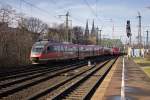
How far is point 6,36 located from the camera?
49188 mm

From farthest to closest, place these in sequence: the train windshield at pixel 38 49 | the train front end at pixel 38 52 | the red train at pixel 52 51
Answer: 1. the red train at pixel 52 51
2. the train windshield at pixel 38 49
3. the train front end at pixel 38 52

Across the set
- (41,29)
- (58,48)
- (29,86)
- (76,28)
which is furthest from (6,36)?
(76,28)

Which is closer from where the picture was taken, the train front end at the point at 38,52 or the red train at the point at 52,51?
the train front end at the point at 38,52

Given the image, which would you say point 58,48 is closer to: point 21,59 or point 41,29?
point 21,59

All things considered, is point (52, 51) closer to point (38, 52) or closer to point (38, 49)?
point (38, 49)

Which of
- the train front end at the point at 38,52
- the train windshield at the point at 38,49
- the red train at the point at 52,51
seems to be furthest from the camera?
the red train at the point at 52,51

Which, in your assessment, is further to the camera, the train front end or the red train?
the red train

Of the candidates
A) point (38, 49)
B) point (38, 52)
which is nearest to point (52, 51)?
point (38, 49)

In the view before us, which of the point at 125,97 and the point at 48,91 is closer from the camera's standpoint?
the point at 125,97

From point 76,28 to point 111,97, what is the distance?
420 feet

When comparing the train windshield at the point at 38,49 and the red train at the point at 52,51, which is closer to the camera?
the train windshield at the point at 38,49

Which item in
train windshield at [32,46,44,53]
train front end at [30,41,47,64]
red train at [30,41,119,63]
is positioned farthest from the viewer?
red train at [30,41,119,63]

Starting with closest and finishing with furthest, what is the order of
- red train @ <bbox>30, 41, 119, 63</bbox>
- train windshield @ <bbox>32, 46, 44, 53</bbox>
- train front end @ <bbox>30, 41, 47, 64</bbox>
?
train front end @ <bbox>30, 41, 47, 64</bbox> < train windshield @ <bbox>32, 46, 44, 53</bbox> < red train @ <bbox>30, 41, 119, 63</bbox>

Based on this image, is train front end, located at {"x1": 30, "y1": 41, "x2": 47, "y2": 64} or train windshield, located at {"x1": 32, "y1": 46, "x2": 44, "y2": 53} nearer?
train front end, located at {"x1": 30, "y1": 41, "x2": 47, "y2": 64}
